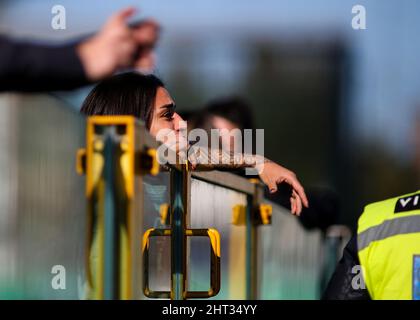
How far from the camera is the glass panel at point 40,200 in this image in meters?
1.44

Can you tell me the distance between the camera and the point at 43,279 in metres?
1.60

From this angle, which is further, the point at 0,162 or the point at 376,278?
the point at 376,278

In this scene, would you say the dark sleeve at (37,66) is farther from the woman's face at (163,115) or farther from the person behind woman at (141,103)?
the woman's face at (163,115)

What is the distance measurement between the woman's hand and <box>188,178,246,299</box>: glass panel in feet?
0.52

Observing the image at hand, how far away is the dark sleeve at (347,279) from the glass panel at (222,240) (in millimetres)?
622

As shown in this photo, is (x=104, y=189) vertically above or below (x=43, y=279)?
above

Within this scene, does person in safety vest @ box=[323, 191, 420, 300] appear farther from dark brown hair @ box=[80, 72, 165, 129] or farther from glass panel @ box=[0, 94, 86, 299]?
dark brown hair @ box=[80, 72, 165, 129]

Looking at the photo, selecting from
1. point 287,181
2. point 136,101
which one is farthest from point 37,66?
point 287,181

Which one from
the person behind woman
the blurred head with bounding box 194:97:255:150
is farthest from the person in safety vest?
the blurred head with bounding box 194:97:255:150

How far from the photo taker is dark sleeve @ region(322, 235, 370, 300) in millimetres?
1889

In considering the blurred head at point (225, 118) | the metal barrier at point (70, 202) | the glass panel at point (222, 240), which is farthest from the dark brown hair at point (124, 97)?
the blurred head at point (225, 118)
